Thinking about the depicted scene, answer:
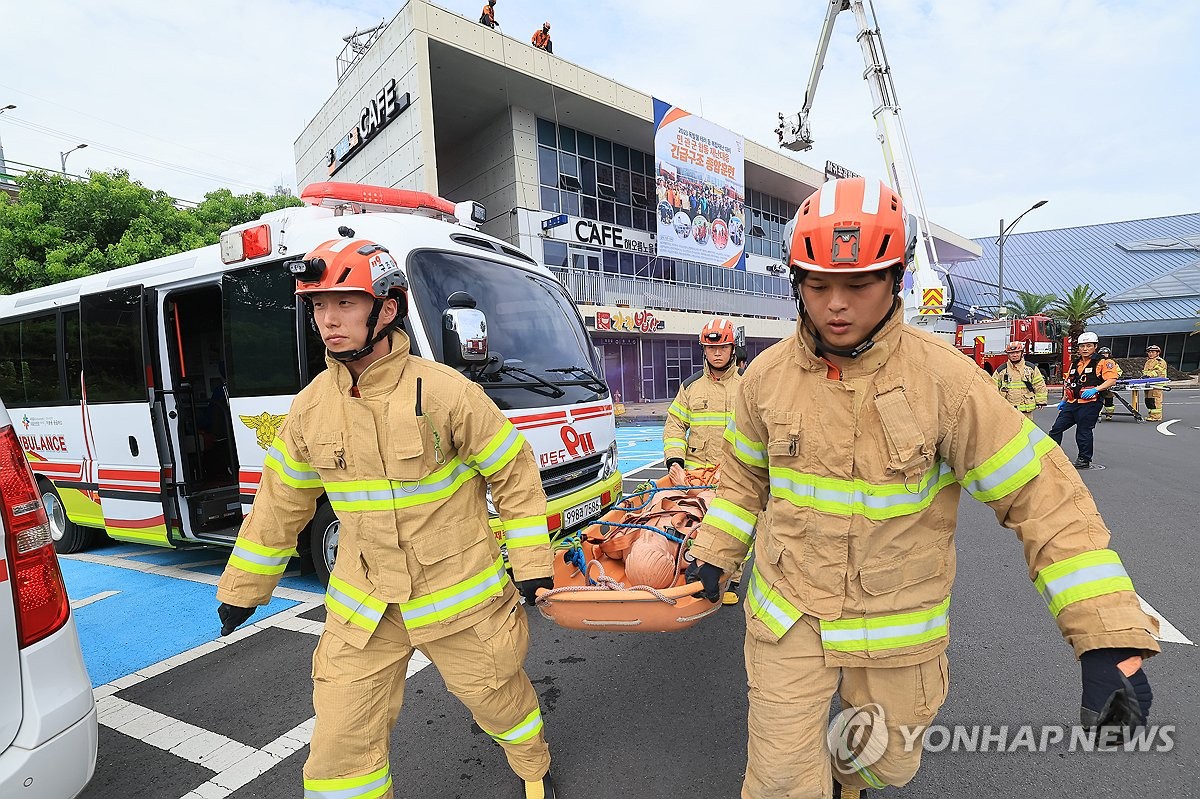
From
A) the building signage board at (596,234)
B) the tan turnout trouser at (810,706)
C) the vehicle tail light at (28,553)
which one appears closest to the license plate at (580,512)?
the tan turnout trouser at (810,706)

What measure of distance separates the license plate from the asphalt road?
68 cm

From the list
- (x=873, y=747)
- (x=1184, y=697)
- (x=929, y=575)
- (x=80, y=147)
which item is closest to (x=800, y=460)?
(x=929, y=575)

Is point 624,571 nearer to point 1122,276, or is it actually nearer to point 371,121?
point 371,121

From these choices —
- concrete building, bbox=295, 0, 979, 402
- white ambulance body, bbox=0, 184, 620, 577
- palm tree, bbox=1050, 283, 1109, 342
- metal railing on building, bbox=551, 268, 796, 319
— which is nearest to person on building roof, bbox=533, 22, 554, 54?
concrete building, bbox=295, 0, 979, 402

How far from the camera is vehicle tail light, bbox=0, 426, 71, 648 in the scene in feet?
5.71

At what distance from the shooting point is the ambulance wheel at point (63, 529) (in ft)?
18.3

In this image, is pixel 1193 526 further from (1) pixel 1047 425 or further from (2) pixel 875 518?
(1) pixel 1047 425

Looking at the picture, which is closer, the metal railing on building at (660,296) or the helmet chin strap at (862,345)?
the helmet chin strap at (862,345)

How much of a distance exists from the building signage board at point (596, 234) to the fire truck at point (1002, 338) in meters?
12.9

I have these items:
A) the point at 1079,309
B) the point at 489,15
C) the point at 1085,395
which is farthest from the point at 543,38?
the point at 1079,309

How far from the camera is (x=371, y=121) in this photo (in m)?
17.8

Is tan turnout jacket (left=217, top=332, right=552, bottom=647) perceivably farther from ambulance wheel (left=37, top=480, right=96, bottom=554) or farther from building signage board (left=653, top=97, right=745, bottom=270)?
building signage board (left=653, top=97, right=745, bottom=270)

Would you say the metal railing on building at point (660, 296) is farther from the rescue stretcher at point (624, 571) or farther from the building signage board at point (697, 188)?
the rescue stretcher at point (624, 571)

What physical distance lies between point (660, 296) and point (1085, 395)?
16.3 meters
